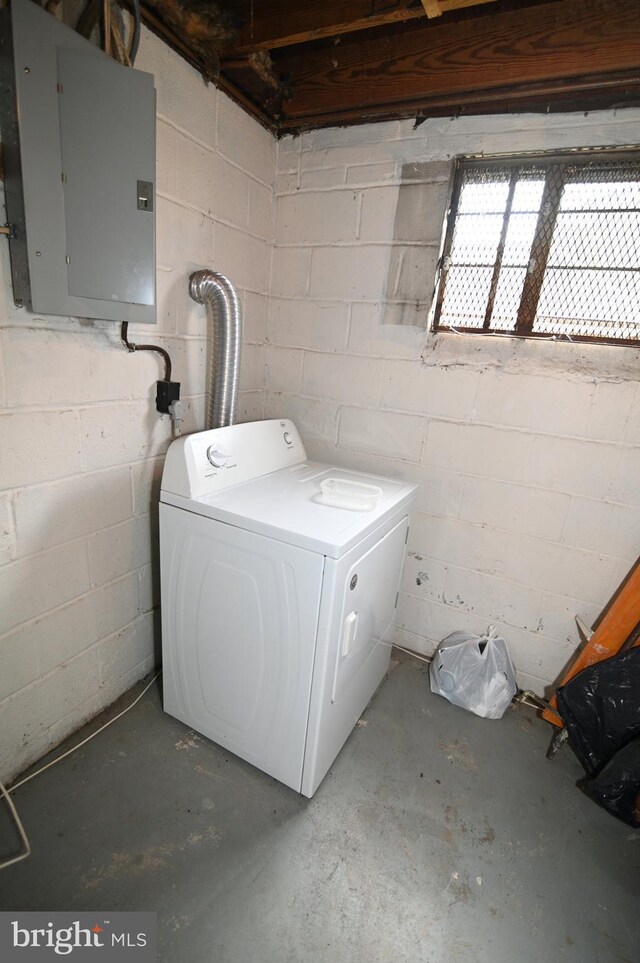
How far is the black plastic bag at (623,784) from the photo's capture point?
1311 mm

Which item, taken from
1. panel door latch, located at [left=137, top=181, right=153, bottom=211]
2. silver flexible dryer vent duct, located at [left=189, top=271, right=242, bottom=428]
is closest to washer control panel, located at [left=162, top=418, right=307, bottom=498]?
silver flexible dryer vent duct, located at [left=189, top=271, right=242, bottom=428]

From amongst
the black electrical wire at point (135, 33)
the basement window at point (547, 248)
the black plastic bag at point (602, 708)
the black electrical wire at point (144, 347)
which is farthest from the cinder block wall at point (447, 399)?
the black electrical wire at point (135, 33)

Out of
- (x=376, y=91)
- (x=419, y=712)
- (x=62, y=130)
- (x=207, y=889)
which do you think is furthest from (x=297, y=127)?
(x=207, y=889)

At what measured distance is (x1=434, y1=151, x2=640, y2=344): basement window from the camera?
1.42m

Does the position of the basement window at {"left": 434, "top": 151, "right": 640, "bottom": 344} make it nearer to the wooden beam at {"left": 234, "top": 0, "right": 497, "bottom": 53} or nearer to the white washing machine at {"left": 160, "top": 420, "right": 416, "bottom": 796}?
the wooden beam at {"left": 234, "top": 0, "right": 497, "bottom": 53}

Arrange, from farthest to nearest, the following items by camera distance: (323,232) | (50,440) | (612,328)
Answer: (323,232)
(612,328)
(50,440)

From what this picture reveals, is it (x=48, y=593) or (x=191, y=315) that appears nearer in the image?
(x=48, y=593)

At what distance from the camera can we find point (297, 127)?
177 cm

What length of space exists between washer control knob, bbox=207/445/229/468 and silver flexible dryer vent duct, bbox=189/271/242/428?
24 centimetres

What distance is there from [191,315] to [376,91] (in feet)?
3.29

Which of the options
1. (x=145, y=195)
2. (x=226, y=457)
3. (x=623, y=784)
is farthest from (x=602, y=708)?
(x=145, y=195)

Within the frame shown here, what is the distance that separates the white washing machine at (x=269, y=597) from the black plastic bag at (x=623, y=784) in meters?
0.80

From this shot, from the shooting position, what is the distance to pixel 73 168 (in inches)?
40.5

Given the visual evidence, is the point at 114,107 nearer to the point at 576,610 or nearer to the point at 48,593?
the point at 48,593
